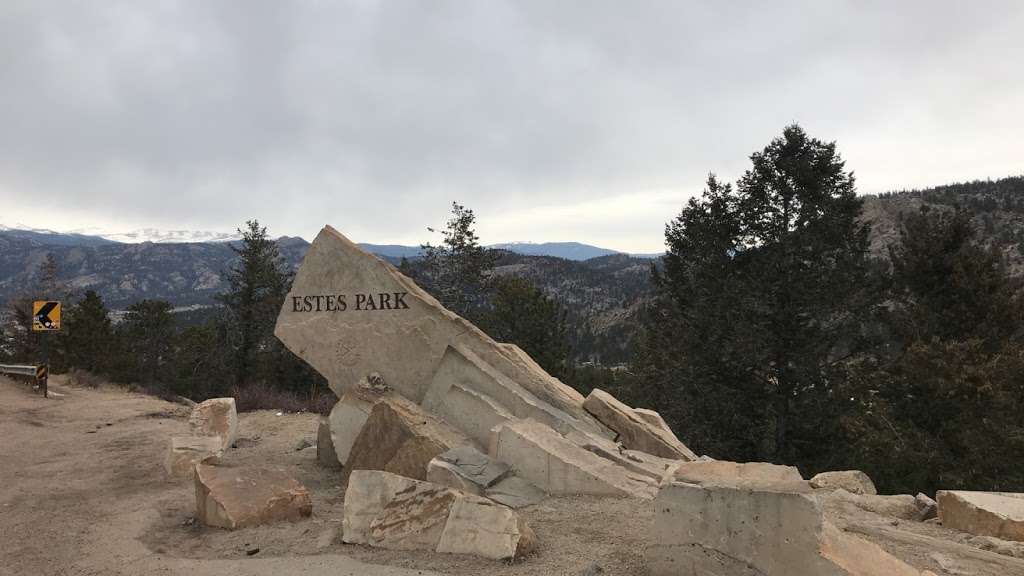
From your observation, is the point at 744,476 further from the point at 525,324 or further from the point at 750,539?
the point at 525,324

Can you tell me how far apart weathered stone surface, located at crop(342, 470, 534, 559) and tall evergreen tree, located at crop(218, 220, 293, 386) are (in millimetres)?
23332

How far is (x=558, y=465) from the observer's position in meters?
6.94

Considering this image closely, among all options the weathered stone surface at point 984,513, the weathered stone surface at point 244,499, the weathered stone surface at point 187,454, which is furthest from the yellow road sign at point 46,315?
the weathered stone surface at point 984,513

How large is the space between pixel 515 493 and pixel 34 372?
1652 centimetres

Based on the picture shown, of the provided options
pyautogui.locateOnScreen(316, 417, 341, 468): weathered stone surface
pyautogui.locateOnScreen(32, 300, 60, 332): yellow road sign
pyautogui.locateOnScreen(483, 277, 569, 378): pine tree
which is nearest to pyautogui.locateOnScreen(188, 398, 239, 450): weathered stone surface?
pyautogui.locateOnScreen(316, 417, 341, 468): weathered stone surface

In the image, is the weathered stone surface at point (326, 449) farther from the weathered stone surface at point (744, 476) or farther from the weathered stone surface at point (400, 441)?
the weathered stone surface at point (744, 476)

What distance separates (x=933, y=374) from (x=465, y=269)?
53.7 ft

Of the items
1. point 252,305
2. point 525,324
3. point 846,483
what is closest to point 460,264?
point 525,324

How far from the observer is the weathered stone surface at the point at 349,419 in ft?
29.5

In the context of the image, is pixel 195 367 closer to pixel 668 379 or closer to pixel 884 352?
pixel 668 379

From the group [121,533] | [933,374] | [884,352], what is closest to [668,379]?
[884,352]

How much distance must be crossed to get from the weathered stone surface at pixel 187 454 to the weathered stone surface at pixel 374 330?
1921 mm

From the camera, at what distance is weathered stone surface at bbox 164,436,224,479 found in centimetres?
835

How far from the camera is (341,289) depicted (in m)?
9.58
